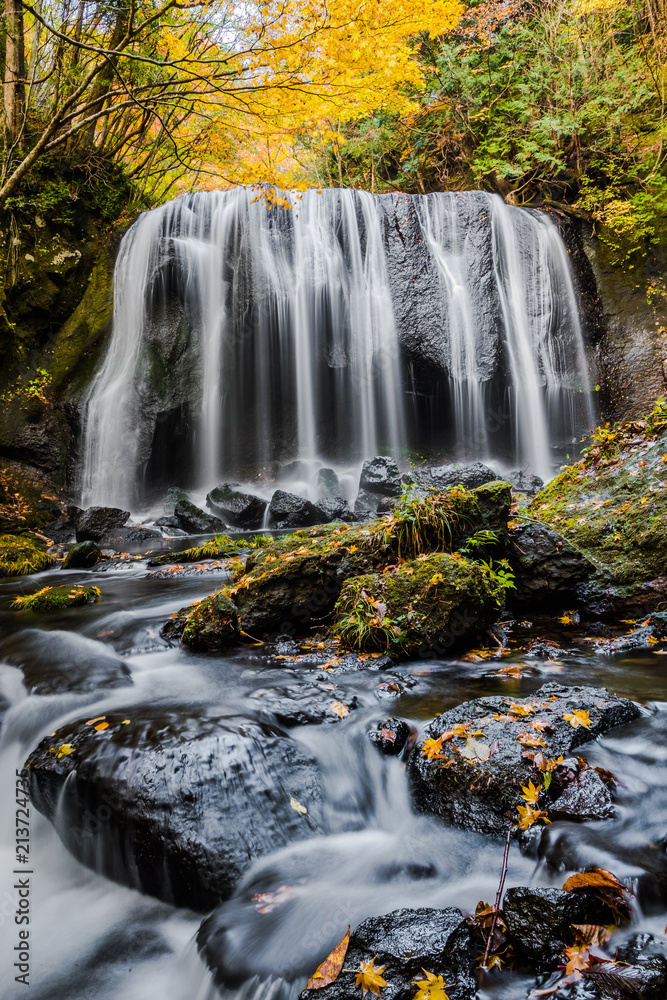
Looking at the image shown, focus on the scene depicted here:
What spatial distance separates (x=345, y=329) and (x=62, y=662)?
11.5 meters

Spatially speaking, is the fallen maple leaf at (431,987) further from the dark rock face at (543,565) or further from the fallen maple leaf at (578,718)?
the dark rock face at (543,565)

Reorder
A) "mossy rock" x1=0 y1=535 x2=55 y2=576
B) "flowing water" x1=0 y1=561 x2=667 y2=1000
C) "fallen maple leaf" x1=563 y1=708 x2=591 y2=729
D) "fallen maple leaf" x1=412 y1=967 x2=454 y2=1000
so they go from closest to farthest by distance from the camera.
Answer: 1. "fallen maple leaf" x1=412 y1=967 x2=454 y2=1000
2. "flowing water" x1=0 y1=561 x2=667 y2=1000
3. "fallen maple leaf" x1=563 y1=708 x2=591 y2=729
4. "mossy rock" x1=0 y1=535 x2=55 y2=576

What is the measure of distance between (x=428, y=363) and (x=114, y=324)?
788 centimetres

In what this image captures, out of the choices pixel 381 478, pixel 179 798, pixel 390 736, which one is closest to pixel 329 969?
pixel 179 798

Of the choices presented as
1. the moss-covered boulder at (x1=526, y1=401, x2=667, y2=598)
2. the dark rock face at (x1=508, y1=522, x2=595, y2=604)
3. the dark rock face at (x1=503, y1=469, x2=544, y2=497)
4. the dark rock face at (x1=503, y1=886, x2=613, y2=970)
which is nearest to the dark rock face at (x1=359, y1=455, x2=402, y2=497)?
the dark rock face at (x1=503, y1=469, x2=544, y2=497)

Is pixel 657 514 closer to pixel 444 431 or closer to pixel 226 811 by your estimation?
pixel 226 811

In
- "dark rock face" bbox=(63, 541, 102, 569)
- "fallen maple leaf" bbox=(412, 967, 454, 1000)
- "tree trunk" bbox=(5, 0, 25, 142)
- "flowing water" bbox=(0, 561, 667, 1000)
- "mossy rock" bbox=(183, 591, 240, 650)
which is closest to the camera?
"fallen maple leaf" bbox=(412, 967, 454, 1000)

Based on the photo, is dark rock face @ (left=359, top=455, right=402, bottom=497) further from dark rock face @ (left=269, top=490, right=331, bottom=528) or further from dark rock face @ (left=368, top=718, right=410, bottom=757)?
dark rock face @ (left=368, top=718, right=410, bottom=757)

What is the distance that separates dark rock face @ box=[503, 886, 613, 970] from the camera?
1.66 m

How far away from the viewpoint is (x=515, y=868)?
2.12 meters

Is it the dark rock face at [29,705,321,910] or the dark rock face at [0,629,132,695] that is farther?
the dark rock face at [0,629,132,695]

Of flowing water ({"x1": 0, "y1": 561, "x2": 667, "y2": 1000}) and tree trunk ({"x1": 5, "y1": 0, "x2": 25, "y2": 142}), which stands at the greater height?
tree trunk ({"x1": 5, "y1": 0, "x2": 25, "y2": 142})

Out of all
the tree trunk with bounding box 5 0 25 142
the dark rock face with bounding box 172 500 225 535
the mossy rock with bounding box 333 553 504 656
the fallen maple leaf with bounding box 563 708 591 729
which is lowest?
the fallen maple leaf with bounding box 563 708 591 729

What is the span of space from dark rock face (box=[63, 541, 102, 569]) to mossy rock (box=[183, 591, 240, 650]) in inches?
177
